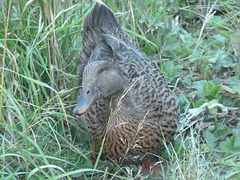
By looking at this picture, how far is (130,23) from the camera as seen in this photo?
451 cm

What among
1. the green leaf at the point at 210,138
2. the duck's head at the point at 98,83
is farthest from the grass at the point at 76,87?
the duck's head at the point at 98,83

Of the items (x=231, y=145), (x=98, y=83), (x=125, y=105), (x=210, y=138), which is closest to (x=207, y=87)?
(x=210, y=138)

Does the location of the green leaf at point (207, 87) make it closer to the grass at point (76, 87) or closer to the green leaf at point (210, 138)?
the grass at point (76, 87)

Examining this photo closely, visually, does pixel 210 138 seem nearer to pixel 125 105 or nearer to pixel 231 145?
pixel 231 145

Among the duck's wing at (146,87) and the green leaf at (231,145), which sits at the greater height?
the duck's wing at (146,87)

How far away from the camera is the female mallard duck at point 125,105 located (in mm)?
2980

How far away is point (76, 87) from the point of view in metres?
3.06

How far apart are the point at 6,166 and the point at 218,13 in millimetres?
3268

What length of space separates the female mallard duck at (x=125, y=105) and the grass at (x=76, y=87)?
0.14m

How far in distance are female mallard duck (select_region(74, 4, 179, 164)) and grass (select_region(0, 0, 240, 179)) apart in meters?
0.14

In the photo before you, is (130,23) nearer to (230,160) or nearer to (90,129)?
(90,129)

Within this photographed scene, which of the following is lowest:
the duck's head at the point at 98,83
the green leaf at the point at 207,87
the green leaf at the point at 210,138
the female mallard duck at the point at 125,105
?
the green leaf at the point at 210,138

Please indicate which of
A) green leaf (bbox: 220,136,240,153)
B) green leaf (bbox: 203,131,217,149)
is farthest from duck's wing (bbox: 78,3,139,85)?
green leaf (bbox: 220,136,240,153)

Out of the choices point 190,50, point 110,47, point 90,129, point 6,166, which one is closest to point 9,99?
point 6,166
